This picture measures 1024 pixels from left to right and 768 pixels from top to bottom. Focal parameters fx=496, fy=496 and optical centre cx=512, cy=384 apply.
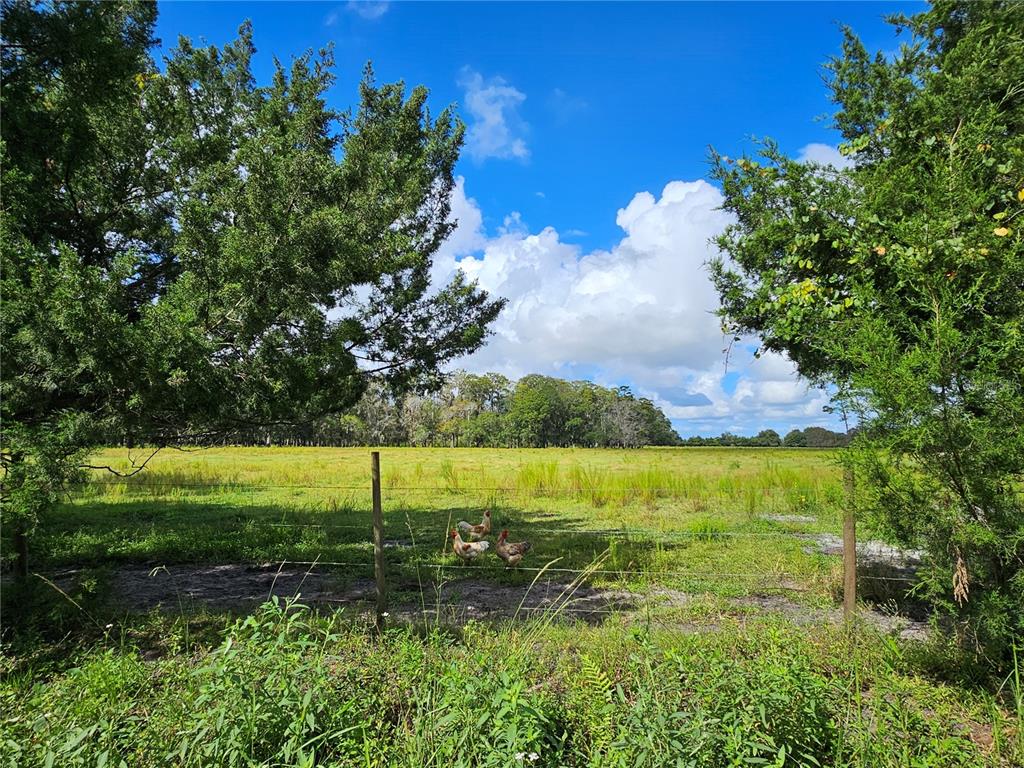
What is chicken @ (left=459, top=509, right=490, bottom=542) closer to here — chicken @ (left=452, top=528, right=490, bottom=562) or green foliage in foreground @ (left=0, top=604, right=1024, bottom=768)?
chicken @ (left=452, top=528, right=490, bottom=562)

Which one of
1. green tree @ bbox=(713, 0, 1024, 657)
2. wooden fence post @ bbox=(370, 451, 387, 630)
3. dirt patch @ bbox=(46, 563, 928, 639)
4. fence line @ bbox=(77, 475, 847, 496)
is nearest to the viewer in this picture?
green tree @ bbox=(713, 0, 1024, 657)

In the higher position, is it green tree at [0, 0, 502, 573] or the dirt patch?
green tree at [0, 0, 502, 573]

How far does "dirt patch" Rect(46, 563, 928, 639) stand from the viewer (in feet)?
16.7

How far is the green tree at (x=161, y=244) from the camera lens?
12.4ft

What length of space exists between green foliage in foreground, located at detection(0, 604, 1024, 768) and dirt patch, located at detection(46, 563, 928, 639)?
1544 mm

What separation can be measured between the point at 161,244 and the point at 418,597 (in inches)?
204

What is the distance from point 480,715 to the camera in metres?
2.38

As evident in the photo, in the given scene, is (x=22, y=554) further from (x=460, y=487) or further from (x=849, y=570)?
(x=460, y=487)

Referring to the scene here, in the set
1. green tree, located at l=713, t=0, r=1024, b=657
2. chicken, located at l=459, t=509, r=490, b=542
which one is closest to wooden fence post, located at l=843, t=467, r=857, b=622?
green tree, located at l=713, t=0, r=1024, b=657

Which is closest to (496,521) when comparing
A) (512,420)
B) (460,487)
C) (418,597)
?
(418,597)

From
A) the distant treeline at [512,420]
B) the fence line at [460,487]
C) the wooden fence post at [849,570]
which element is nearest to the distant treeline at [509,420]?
the distant treeline at [512,420]

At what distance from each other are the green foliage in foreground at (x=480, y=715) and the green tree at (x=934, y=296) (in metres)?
0.89

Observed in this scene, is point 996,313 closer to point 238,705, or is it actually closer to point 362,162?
point 238,705

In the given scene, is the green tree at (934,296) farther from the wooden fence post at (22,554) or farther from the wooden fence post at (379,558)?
the wooden fence post at (22,554)
